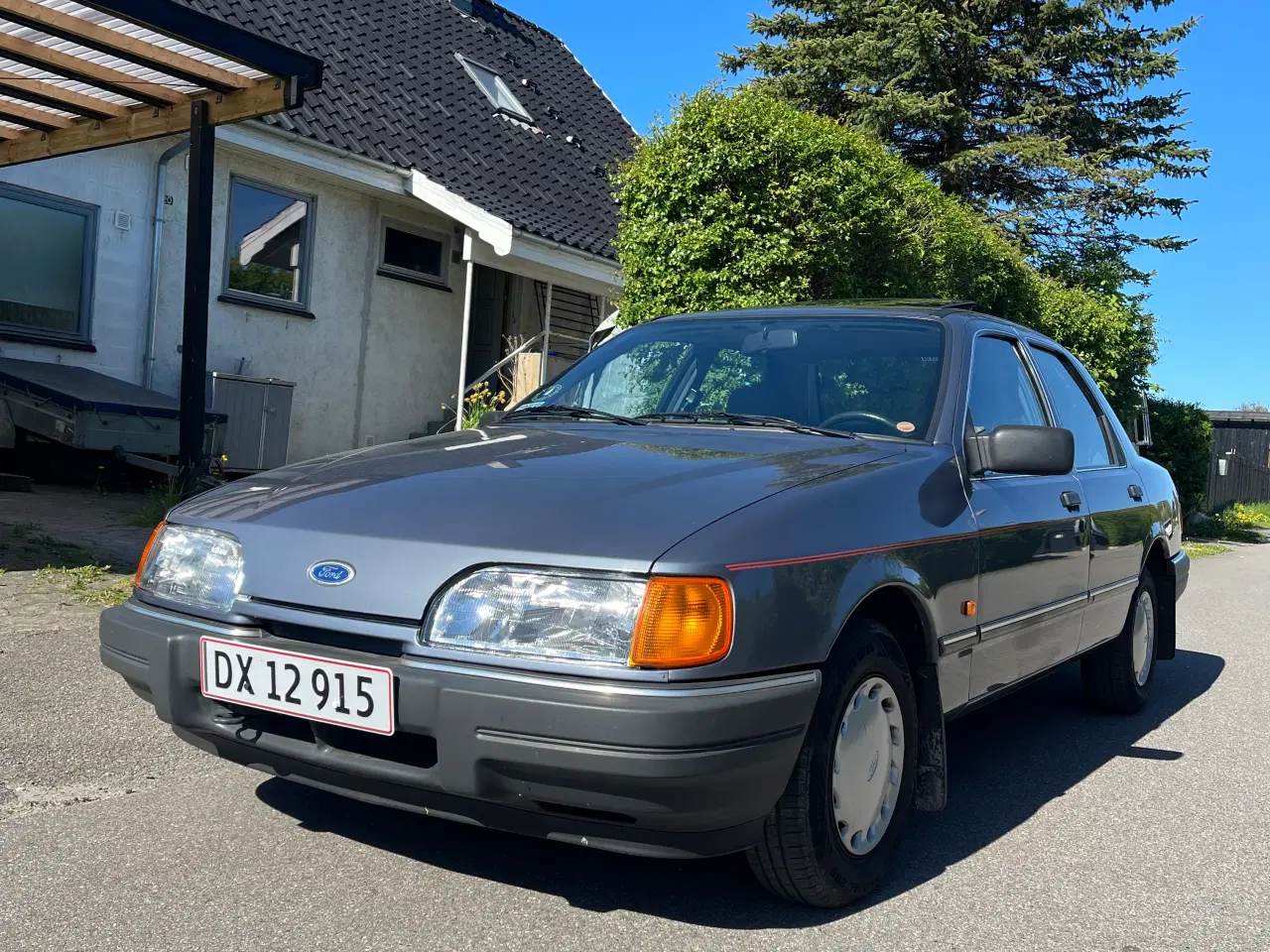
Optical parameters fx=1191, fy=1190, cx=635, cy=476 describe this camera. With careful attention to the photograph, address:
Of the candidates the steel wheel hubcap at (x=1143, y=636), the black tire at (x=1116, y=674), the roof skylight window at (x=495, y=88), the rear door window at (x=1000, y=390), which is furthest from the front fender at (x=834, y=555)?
the roof skylight window at (x=495, y=88)

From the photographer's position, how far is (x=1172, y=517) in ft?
19.0

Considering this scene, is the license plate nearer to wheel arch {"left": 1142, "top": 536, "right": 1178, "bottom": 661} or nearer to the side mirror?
the side mirror

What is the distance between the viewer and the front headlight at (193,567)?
2859 millimetres

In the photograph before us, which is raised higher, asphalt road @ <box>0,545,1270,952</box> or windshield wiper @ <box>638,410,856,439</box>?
windshield wiper @ <box>638,410,856,439</box>

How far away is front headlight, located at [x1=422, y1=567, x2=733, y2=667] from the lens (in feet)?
8.04

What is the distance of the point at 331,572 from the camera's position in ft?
8.82

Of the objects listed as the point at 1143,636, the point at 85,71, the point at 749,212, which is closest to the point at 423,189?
the point at 749,212

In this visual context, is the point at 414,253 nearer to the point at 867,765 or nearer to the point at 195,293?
the point at 195,293

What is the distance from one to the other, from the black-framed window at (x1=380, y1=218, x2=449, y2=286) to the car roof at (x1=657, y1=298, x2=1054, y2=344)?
8.74 meters

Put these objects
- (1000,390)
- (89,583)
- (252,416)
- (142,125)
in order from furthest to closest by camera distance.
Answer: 1. (252,416)
2. (142,125)
3. (89,583)
4. (1000,390)

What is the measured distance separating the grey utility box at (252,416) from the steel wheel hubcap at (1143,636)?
783cm

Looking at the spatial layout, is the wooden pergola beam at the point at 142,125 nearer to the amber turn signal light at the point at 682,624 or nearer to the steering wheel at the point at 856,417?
the steering wheel at the point at 856,417

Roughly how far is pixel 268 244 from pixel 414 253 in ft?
6.60

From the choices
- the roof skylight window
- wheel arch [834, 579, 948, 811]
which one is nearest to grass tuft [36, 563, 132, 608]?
wheel arch [834, 579, 948, 811]
